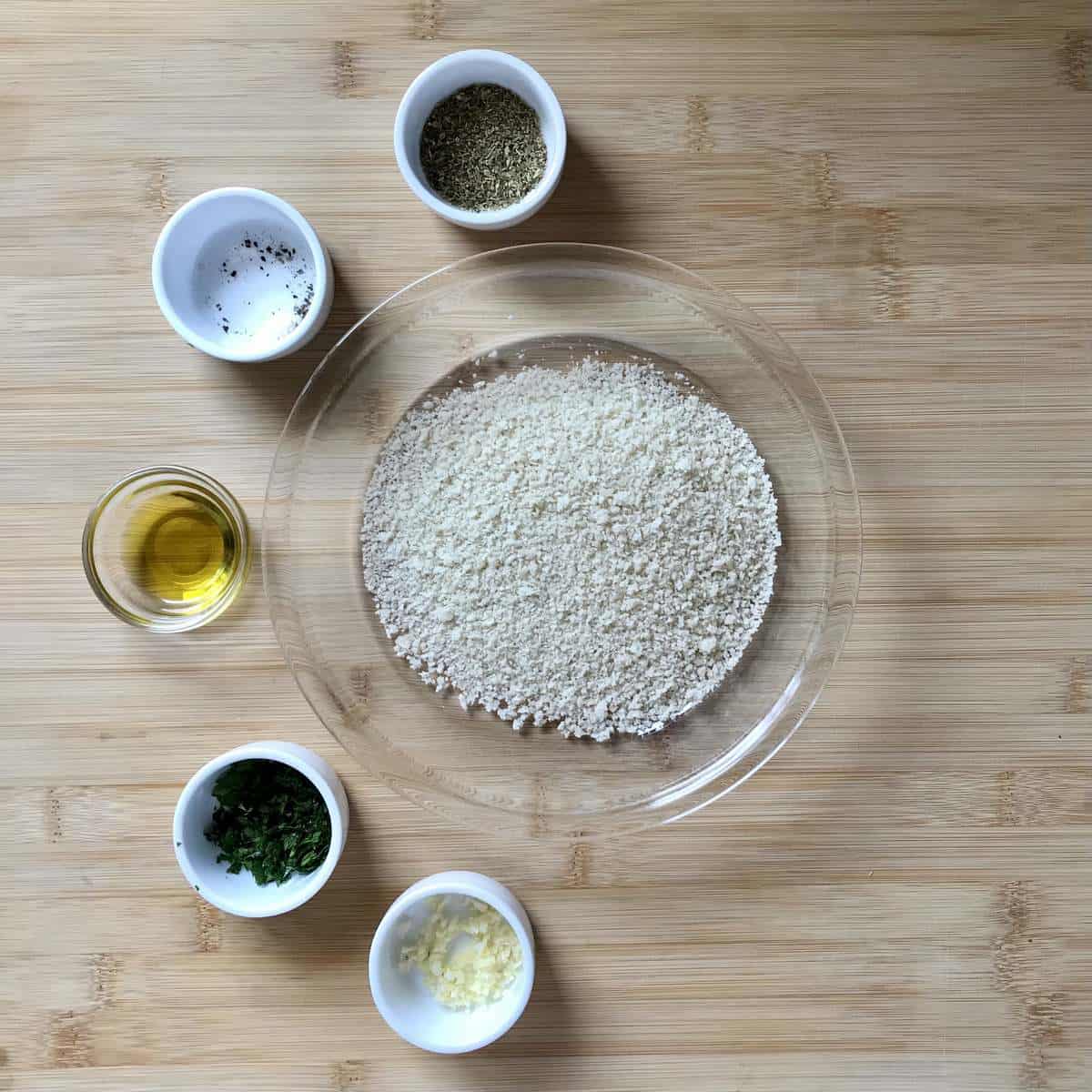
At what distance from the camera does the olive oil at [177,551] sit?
1126 mm

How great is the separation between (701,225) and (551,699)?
0.67 metres

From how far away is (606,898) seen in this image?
1146 millimetres

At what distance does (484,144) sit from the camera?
1073 mm

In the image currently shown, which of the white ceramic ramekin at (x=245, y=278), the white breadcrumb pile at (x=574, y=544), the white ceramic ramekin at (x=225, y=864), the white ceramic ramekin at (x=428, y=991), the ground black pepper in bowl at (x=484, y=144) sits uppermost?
the ground black pepper in bowl at (x=484, y=144)

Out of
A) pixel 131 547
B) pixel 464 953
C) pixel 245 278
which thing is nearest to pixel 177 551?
pixel 131 547

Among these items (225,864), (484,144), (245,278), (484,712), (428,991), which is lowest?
(428,991)

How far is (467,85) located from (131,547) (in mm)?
758

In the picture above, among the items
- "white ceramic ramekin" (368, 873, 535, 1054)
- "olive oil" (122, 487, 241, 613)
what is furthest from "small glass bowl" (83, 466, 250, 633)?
"white ceramic ramekin" (368, 873, 535, 1054)

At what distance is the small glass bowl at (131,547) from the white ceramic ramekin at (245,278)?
0.60ft

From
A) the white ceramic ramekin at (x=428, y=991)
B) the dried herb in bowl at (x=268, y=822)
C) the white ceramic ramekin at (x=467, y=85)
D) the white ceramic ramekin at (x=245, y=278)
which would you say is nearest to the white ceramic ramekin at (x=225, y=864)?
the dried herb in bowl at (x=268, y=822)

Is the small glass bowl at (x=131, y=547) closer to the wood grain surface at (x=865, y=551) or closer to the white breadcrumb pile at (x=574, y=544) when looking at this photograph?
the wood grain surface at (x=865, y=551)

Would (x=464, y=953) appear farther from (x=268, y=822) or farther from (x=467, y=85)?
(x=467, y=85)

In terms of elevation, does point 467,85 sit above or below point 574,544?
above

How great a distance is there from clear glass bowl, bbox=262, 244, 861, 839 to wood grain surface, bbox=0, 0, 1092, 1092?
0.06 metres
